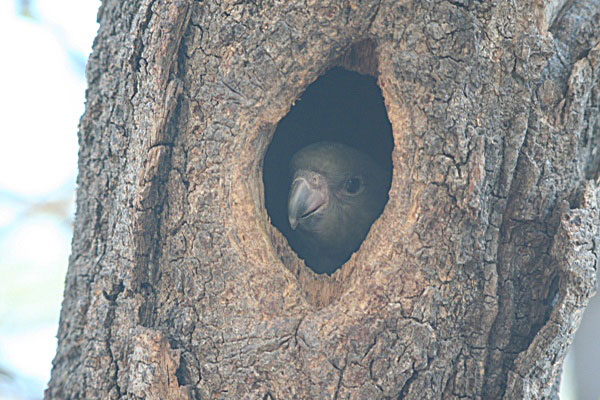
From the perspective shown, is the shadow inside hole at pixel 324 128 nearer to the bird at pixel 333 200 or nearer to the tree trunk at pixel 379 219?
the bird at pixel 333 200

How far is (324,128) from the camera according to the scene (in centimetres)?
376

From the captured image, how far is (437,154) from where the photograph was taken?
2.02 meters

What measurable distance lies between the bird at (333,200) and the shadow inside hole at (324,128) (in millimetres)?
100

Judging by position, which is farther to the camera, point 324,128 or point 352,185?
point 324,128

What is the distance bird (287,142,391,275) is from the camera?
10.9 feet

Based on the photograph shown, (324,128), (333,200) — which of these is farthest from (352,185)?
(324,128)

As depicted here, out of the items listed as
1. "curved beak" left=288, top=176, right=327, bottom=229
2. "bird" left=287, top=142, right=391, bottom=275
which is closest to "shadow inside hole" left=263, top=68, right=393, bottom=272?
"bird" left=287, top=142, right=391, bottom=275

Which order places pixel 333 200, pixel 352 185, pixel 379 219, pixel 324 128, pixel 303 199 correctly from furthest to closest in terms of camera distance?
pixel 324 128 → pixel 352 185 → pixel 333 200 → pixel 303 199 → pixel 379 219

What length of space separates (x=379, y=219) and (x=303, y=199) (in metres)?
1.02

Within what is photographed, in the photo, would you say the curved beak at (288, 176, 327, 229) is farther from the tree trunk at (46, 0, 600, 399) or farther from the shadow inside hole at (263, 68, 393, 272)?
the tree trunk at (46, 0, 600, 399)

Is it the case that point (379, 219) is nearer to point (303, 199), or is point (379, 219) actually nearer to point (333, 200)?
point (303, 199)

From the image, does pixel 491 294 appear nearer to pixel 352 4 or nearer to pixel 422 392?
pixel 422 392

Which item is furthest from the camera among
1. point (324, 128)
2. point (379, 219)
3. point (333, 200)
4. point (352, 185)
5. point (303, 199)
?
point (324, 128)

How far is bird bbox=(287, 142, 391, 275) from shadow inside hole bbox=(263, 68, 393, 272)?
0.10 metres
